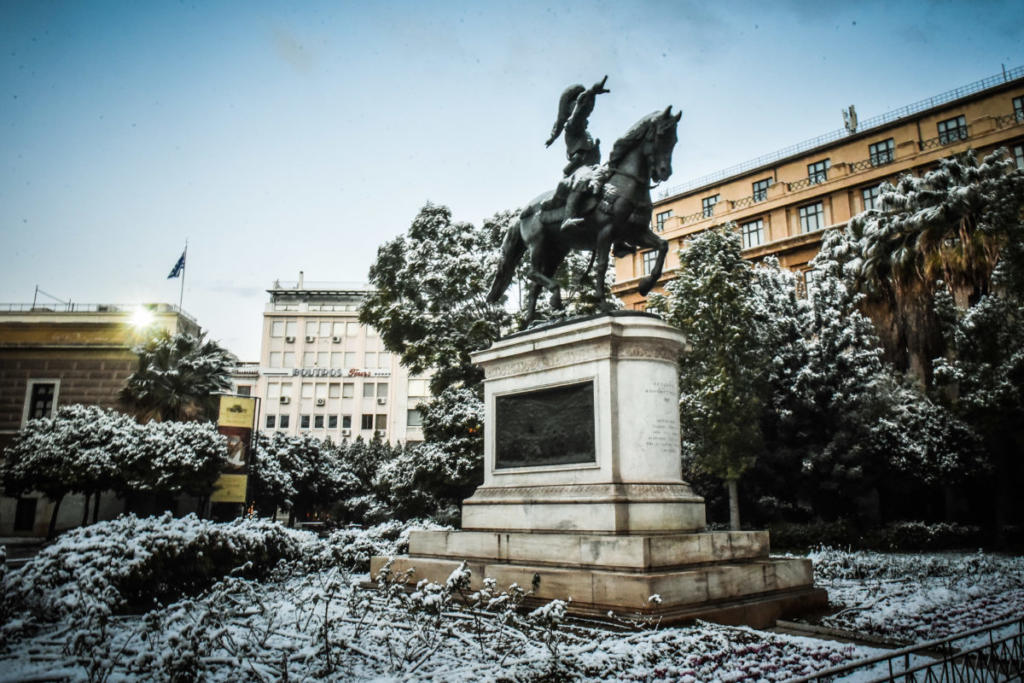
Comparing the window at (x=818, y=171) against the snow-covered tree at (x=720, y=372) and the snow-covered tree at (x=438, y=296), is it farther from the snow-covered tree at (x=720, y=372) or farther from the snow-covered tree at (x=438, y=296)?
the snow-covered tree at (x=438, y=296)

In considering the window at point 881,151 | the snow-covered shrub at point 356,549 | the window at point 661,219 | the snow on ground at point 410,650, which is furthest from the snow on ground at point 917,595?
the window at point 661,219

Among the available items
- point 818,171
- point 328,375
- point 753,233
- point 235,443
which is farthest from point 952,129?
point 328,375

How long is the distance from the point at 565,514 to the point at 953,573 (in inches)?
329

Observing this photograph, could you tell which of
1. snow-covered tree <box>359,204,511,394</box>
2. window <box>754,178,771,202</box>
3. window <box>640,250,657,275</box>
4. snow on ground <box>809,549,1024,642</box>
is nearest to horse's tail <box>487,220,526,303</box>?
snow on ground <box>809,549,1024,642</box>

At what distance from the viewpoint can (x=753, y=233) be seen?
47.9 m

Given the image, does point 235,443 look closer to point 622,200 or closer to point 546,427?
point 546,427

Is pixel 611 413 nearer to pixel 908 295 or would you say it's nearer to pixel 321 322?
pixel 908 295

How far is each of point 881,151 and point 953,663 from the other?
45.7m

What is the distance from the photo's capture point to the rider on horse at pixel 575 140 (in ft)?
35.3

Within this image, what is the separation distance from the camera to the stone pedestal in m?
7.69

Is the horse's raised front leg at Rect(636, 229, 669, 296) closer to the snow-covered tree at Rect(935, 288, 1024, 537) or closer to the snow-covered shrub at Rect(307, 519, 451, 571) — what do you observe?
the snow-covered shrub at Rect(307, 519, 451, 571)

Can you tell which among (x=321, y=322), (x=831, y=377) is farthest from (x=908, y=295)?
(x=321, y=322)

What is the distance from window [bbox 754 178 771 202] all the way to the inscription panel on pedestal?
42005 millimetres

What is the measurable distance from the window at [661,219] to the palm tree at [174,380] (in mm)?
32616
